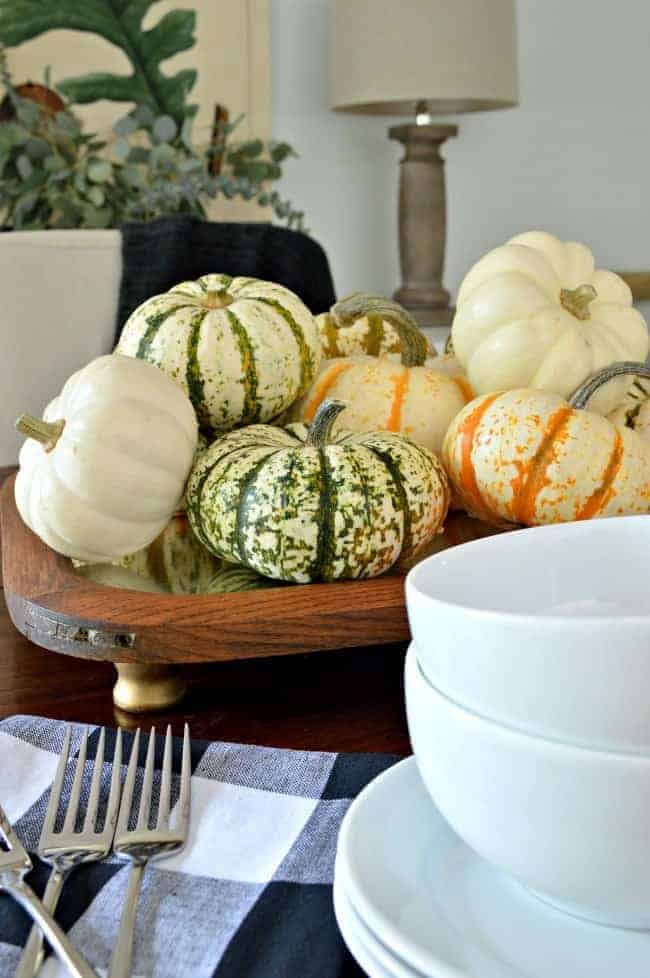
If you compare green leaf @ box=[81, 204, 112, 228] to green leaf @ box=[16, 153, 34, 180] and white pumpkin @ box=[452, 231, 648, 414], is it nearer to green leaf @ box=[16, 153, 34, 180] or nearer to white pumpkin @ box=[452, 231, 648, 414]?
green leaf @ box=[16, 153, 34, 180]

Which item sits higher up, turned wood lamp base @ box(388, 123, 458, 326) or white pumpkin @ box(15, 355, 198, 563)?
turned wood lamp base @ box(388, 123, 458, 326)

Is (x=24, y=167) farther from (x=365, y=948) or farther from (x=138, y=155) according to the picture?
(x=365, y=948)

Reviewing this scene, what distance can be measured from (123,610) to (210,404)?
0.89 feet

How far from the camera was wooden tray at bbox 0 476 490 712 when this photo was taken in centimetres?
57

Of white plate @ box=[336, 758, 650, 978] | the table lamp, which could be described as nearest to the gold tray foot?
white plate @ box=[336, 758, 650, 978]

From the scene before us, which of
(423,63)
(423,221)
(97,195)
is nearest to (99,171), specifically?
(97,195)

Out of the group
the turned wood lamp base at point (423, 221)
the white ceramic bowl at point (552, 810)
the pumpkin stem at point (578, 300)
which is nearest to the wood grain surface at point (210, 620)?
the white ceramic bowl at point (552, 810)

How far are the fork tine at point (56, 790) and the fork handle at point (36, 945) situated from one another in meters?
0.04

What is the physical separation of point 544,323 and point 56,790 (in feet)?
1.77

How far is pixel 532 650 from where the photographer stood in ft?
1.03

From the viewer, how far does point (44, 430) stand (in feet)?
2.31

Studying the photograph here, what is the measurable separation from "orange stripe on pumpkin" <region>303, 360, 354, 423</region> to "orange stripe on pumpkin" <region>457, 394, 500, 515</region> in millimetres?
141

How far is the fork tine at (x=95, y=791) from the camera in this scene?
17.7 inches

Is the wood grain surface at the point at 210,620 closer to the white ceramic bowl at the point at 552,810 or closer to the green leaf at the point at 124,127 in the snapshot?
the white ceramic bowl at the point at 552,810
